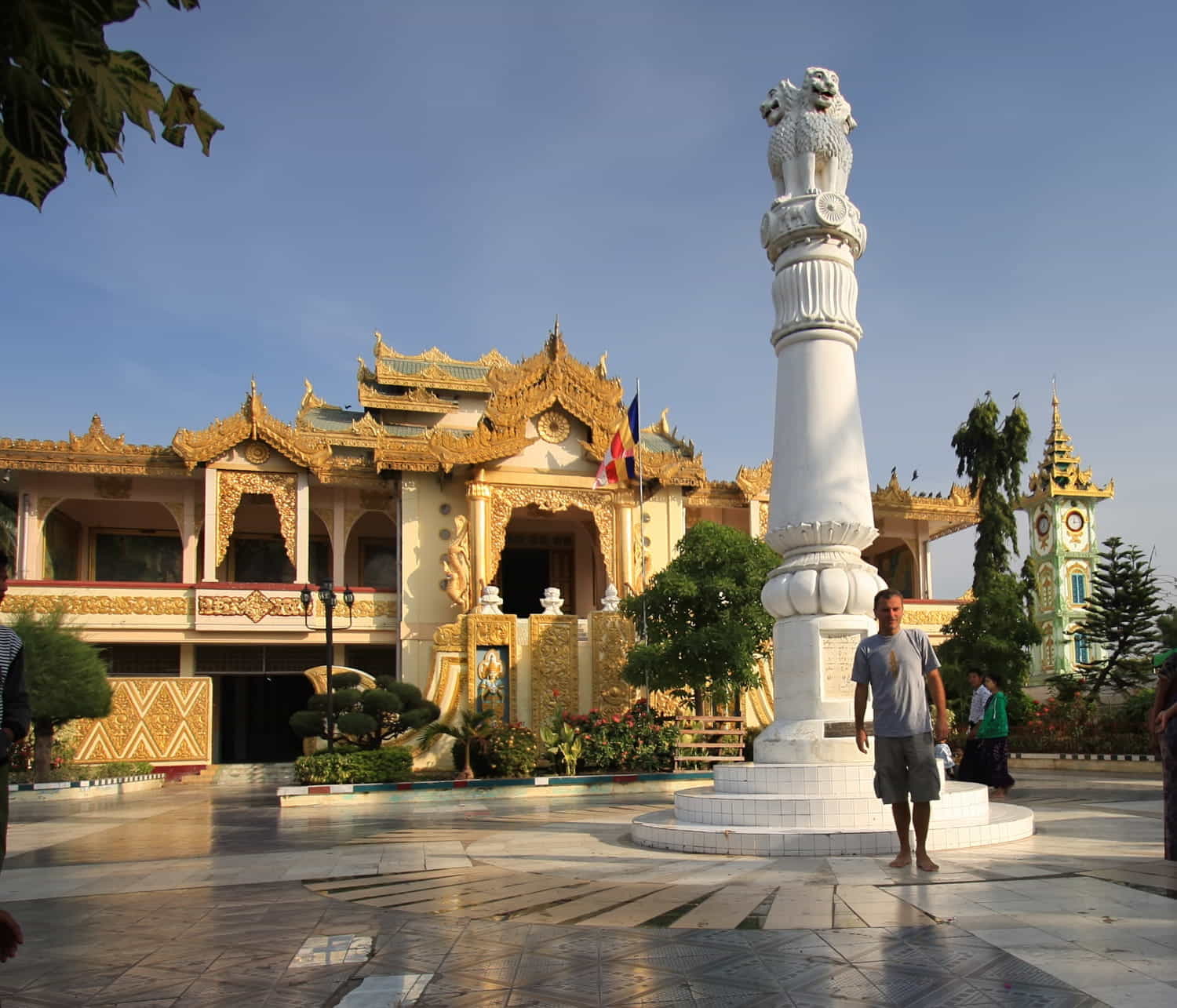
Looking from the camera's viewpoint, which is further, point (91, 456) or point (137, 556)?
point (137, 556)

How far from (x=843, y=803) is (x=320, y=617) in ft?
55.4

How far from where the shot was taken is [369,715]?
1605 centimetres

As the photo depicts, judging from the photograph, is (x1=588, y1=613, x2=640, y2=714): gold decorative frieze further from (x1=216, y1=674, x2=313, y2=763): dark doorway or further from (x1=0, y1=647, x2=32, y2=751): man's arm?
(x1=0, y1=647, x2=32, y2=751): man's arm

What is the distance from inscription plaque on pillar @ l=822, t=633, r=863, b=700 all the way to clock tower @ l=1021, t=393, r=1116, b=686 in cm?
2813

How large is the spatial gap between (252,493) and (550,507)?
20.7 feet

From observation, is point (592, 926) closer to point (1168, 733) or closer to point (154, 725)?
point (1168, 733)

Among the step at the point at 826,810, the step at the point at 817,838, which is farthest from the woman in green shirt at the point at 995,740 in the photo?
the step at the point at 826,810

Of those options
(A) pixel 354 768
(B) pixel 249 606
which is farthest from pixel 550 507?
(A) pixel 354 768

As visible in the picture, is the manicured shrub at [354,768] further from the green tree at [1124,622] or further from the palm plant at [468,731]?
the green tree at [1124,622]

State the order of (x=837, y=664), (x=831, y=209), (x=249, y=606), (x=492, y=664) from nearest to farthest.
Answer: (x=837, y=664) → (x=831, y=209) → (x=492, y=664) → (x=249, y=606)

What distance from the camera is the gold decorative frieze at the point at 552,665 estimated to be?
64.5 feet

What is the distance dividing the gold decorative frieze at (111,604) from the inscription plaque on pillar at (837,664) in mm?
16580

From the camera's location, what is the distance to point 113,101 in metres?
2.00

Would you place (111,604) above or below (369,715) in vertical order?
above
